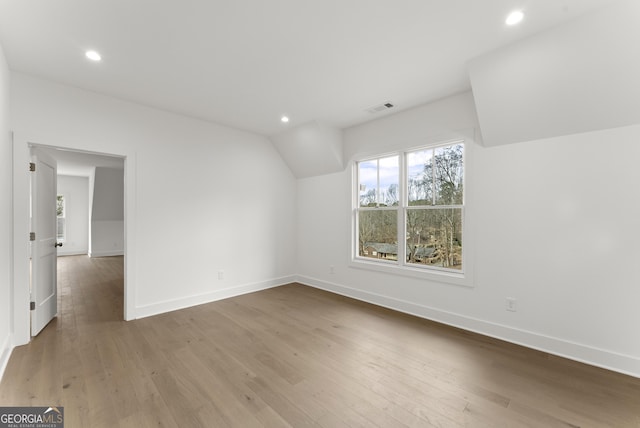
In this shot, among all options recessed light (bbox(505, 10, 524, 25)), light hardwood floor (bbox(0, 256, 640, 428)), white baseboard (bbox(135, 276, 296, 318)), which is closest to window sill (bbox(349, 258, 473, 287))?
light hardwood floor (bbox(0, 256, 640, 428))

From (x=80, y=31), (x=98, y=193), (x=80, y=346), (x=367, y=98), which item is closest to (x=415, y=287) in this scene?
(x=367, y=98)

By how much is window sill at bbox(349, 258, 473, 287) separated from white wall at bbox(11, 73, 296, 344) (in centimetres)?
172

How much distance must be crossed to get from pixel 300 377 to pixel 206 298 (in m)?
2.47

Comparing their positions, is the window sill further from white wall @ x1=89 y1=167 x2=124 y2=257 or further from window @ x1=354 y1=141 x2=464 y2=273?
white wall @ x1=89 y1=167 x2=124 y2=257

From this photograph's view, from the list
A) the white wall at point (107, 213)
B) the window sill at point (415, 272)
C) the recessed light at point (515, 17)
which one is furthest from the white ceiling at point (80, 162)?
the recessed light at point (515, 17)

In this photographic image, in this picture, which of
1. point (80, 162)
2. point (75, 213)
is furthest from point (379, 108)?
point (75, 213)

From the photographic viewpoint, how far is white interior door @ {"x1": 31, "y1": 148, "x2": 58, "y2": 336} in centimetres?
298

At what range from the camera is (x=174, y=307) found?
151 inches

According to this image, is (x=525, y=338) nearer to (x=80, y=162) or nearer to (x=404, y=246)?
(x=404, y=246)

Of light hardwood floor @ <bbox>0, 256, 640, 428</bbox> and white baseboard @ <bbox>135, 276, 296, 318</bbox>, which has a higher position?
white baseboard @ <bbox>135, 276, 296, 318</bbox>

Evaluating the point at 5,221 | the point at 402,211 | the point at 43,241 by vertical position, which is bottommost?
the point at 43,241

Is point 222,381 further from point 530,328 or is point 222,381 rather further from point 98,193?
point 98,193

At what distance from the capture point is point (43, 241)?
3195 mm

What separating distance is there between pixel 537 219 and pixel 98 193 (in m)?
10.5
